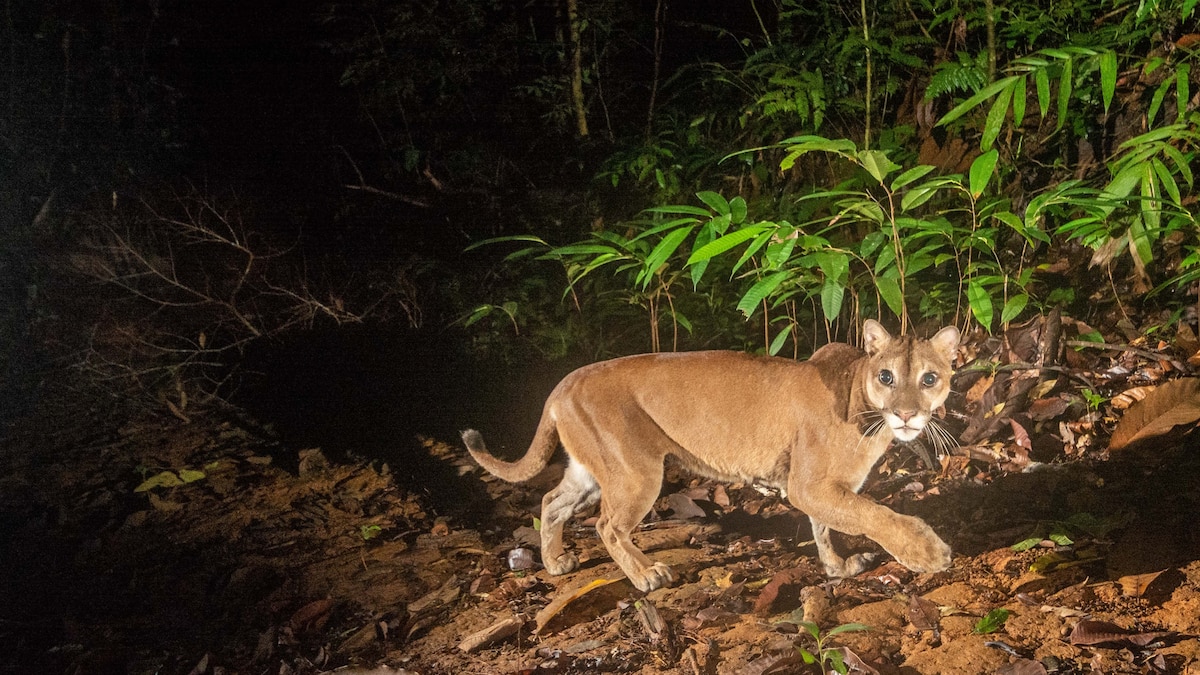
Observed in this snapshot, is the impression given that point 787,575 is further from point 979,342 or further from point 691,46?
point 691,46

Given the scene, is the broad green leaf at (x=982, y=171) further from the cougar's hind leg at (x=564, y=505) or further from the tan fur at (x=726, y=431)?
the cougar's hind leg at (x=564, y=505)

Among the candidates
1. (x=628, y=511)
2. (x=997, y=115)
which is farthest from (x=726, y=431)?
(x=997, y=115)

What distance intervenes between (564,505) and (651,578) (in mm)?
646

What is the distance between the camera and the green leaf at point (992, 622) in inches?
101

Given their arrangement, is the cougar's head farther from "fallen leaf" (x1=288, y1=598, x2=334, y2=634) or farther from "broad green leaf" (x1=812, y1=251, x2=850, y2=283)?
"fallen leaf" (x1=288, y1=598, x2=334, y2=634)

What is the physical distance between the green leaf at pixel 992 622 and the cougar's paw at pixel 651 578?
129 cm

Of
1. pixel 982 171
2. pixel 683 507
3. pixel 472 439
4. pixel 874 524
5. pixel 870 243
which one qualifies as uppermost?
pixel 982 171

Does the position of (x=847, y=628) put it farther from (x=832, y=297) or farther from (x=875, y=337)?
(x=832, y=297)

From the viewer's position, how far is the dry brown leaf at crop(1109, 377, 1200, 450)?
325 cm

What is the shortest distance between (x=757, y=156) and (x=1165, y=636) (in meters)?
3.86

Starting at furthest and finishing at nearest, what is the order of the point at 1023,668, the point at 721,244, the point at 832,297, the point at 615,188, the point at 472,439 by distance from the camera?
the point at 615,188
the point at 472,439
the point at 832,297
the point at 721,244
the point at 1023,668

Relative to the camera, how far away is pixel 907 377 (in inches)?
122

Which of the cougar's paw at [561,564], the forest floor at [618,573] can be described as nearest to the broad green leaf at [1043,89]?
the forest floor at [618,573]

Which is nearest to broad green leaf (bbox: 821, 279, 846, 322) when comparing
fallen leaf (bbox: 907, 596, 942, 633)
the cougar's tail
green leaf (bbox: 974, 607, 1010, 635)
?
fallen leaf (bbox: 907, 596, 942, 633)
